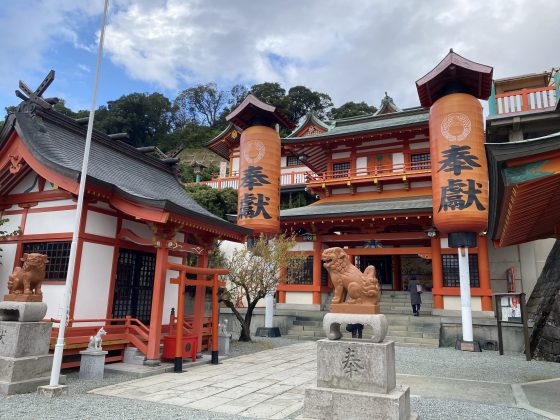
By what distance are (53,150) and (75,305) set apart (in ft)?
12.9

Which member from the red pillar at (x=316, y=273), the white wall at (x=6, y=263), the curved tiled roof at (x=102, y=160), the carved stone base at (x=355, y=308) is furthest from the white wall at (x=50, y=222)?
the red pillar at (x=316, y=273)

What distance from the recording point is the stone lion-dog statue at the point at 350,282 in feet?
18.0

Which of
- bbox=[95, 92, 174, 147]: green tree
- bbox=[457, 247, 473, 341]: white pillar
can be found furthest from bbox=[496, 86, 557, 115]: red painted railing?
bbox=[95, 92, 174, 147]: green tree

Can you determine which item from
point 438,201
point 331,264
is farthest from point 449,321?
point 331,264

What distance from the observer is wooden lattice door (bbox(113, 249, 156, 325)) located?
10367mm

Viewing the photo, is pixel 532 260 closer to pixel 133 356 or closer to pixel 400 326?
pixel 400 326

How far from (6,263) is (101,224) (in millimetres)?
3176

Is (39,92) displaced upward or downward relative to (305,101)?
downward

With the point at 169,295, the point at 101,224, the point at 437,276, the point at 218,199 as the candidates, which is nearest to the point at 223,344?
the point at 169,295

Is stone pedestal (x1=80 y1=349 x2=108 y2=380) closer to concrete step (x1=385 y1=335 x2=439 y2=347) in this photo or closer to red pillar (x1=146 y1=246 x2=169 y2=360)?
red pillar (x1=146 y1=246 x2=169 y2=360)

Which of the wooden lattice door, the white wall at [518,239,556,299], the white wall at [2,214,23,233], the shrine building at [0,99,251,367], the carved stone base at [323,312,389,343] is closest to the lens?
the carved stone base at [323,312,389,343]

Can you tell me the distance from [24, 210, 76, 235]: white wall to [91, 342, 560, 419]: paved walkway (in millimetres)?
4269

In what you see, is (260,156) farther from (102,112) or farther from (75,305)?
(102,112)

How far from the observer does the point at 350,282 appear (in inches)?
220
